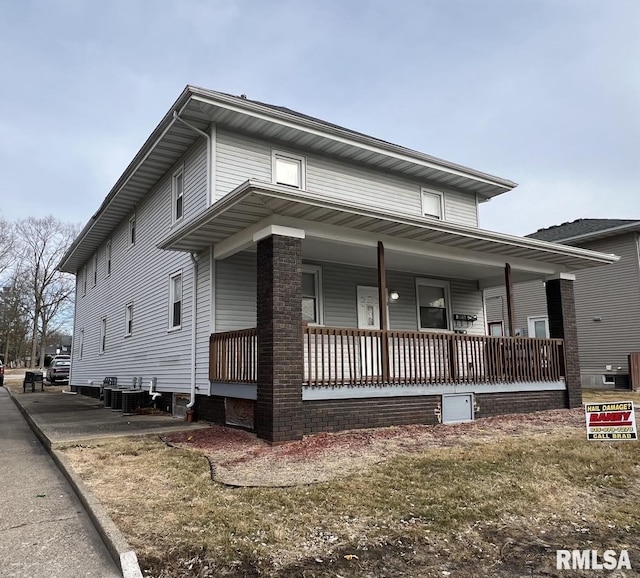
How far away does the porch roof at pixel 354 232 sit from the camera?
23.8 feet

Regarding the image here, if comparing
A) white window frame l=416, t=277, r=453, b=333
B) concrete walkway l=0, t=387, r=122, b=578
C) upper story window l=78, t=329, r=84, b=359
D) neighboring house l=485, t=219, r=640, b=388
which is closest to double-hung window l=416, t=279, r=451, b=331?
white window frame l=416, t=277, r=453, b=333

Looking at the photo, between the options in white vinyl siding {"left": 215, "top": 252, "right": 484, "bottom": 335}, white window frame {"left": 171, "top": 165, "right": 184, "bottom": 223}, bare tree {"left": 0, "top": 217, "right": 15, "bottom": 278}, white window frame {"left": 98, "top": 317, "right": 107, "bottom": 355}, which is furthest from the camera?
bare tree {"left": 0, "top": 217, "right": 15, "bottom": 278}

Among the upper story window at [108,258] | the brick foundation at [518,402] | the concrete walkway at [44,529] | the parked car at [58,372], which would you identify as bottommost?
the concrete walkway at [44,529]

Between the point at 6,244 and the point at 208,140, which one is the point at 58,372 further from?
the point at 208,140

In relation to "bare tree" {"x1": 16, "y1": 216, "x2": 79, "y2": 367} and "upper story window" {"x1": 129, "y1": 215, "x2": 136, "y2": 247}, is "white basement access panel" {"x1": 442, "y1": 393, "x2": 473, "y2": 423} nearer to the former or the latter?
"upper story window" {"x1": 129, "y1": 215, "x2": 136, "y2": 247}

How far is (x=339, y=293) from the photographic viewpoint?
1126cm

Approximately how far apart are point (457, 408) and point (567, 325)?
370 centimetres

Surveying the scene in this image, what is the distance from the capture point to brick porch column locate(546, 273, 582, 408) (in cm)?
1084

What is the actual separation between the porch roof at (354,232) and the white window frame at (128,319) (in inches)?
236

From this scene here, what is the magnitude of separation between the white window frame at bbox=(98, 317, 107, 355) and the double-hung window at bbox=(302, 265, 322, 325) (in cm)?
1007

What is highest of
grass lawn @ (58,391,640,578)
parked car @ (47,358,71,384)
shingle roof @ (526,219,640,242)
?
shingle roof @ (526,219,640,242)

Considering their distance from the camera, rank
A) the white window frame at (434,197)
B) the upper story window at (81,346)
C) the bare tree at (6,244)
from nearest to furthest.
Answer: the white window frame at (434,197)
the upper story window at (81,346)
the bare tree at (6,244)

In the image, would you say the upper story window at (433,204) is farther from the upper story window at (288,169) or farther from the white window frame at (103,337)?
the white window frame at (103,337)

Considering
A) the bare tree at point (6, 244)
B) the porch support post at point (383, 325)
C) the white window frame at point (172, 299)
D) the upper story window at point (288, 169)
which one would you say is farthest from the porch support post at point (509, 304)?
the bare tree at point (6, 244)
